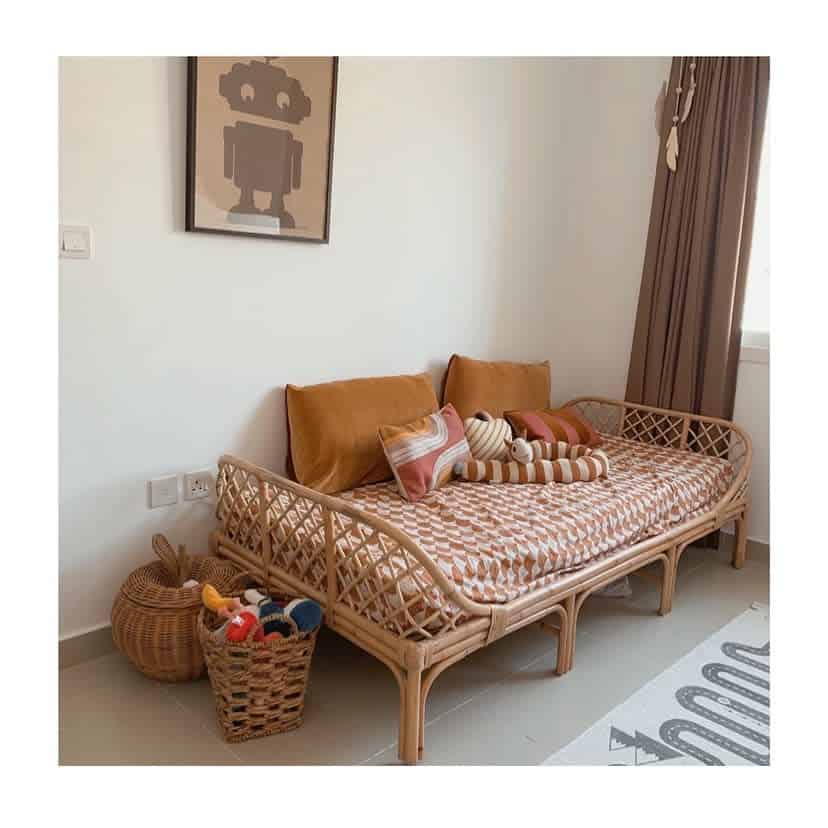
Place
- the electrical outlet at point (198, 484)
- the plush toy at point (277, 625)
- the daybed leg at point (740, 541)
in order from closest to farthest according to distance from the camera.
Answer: the plush toy at point (277, 625) → the electrical outlet at point (198, 484) → the daybed leg at point (740, 541)

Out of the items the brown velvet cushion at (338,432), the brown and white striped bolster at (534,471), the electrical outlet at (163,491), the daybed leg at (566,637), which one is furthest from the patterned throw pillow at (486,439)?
the electrical outlet at (163,491)

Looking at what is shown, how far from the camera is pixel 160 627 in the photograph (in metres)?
2.08

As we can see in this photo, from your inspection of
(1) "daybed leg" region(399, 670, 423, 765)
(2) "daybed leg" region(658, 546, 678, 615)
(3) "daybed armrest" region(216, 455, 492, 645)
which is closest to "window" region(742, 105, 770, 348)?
(2) "daybed leg" region(658, 546, 678, 615)

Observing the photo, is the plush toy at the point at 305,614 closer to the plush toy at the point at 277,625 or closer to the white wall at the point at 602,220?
the plush toy at the point at 277,625

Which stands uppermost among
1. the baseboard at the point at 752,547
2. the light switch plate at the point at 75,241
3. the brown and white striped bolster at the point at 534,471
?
the light switch plate at the point at 75,241

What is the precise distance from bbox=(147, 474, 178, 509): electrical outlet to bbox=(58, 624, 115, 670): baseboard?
16.3 inches

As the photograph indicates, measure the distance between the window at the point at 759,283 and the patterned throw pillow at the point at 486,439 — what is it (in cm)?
126

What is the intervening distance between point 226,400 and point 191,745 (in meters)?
1.07

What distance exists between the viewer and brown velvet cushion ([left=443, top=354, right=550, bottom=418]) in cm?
311

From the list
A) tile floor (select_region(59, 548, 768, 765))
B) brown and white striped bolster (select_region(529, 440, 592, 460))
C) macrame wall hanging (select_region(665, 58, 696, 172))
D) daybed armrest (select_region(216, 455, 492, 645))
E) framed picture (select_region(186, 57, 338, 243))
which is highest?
macrame wall hanging (select_region(665, 58, 696, 172))

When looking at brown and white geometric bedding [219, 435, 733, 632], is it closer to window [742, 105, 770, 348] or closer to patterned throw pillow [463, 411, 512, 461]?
patterned throw pillow [463, 411, 512, 461]

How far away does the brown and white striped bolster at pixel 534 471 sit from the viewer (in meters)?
2.75

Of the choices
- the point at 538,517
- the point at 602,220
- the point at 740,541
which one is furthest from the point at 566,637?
the point at 602,220

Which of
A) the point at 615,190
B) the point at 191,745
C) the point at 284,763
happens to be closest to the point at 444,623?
the point at 284,763
